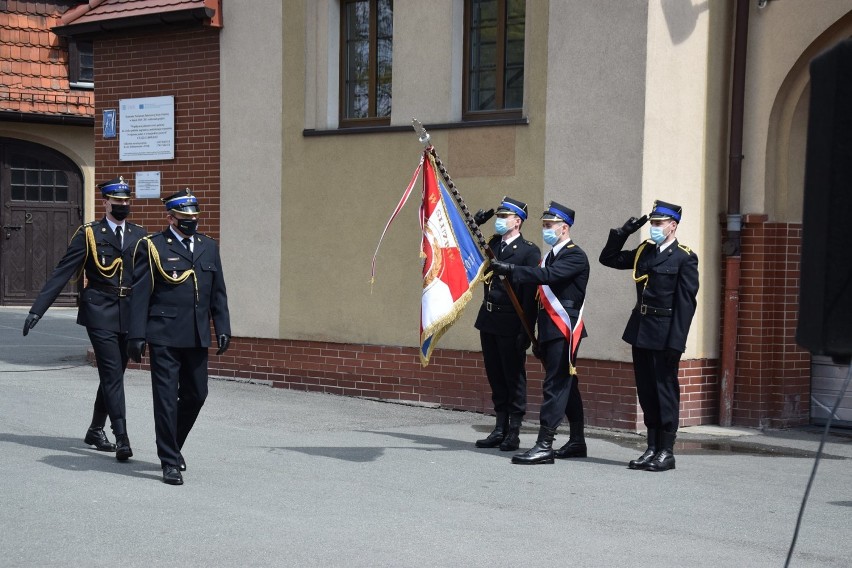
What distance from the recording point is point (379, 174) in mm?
12969

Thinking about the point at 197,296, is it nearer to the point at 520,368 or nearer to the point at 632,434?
the point at 520,368

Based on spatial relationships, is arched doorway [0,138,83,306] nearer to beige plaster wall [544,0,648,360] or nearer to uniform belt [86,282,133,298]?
beige plaster wall [544,0,648,360]

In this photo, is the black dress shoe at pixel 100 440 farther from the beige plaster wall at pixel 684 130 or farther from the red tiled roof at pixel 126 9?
the red tiled roof at pixel 126 9

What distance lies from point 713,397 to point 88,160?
1690 centimetres

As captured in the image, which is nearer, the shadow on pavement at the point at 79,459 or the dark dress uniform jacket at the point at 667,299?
the shadow on pavement at the point at 79,459

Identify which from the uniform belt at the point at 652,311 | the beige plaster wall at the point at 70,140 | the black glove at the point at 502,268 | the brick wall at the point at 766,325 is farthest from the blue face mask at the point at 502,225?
the beige plaster wall at the point at 70,140

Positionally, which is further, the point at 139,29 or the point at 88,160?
the point at 88,160

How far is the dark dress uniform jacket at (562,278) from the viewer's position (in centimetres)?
935

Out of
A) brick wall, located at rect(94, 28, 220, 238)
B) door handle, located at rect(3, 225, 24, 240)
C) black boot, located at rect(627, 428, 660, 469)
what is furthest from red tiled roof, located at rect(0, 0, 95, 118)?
black boot, located at rect(627, 428, 660, 469)

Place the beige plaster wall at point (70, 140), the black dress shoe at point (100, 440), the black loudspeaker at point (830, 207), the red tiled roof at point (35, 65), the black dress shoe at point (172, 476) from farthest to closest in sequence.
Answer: the beige plaster wall at point (70, 140), the red tiled roof at point (35, 65), the black dress shoe at point (100, 440), the black dress shoe at point (172, 476), the black loudspeaker at point (830, 207)

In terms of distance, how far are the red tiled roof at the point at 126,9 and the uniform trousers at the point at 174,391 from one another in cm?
649

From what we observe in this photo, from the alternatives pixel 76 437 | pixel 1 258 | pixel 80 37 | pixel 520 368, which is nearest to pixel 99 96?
pixel 80 37

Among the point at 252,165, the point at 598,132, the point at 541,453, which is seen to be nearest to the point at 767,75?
the point at 598,132

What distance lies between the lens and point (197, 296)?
28.1ft
